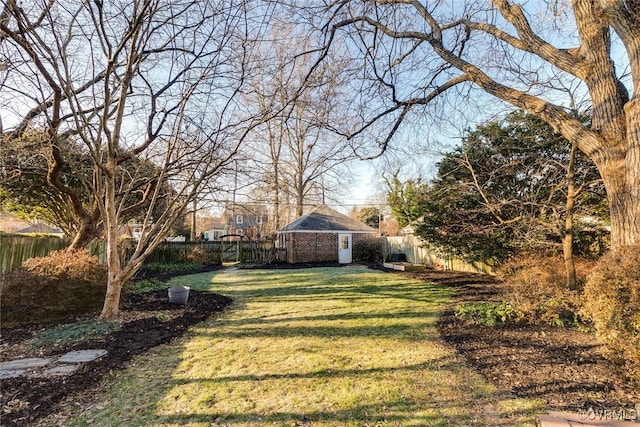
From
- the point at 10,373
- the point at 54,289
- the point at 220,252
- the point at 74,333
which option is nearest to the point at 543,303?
the point at 10,373

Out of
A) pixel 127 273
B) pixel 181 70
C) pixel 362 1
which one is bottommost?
pixel 127 273

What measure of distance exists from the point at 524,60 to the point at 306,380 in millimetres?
6514

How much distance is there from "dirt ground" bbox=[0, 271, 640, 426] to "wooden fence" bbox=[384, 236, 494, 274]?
7873 mm

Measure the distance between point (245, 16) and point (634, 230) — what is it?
5.89m

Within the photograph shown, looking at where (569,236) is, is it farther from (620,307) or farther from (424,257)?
(424,257)

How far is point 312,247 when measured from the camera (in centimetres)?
2048

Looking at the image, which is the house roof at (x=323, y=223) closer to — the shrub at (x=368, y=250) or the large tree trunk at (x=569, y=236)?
the shrub at (x=368, y=250)

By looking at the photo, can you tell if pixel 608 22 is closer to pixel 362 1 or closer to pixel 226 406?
pixel 362 1

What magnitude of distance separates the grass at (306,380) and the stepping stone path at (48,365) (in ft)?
1.98

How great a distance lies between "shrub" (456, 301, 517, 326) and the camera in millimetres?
5832

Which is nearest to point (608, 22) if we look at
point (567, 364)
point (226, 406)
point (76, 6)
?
point (567, 364)

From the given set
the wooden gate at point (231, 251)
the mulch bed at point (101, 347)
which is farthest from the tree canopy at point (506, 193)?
the wooden gate at point (231, 251)

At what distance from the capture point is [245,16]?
4914 mm

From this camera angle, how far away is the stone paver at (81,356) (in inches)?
157
